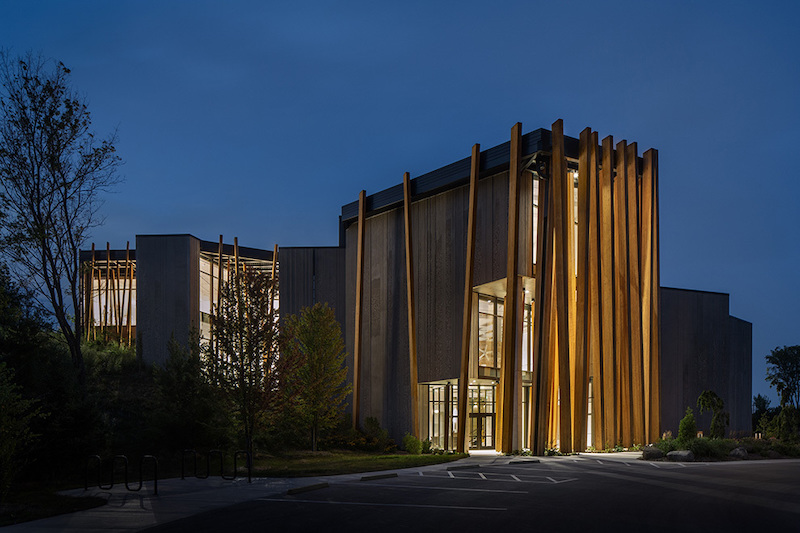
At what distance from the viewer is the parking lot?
10.0 m

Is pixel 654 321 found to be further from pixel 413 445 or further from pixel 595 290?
pixel 413 445

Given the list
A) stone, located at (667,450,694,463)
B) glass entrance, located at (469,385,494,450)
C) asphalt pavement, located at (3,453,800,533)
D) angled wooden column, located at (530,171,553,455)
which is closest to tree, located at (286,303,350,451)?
glass entrance, located at (469,385,494,450)

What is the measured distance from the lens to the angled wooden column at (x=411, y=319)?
29328 mm

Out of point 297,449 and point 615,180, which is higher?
point 615,180

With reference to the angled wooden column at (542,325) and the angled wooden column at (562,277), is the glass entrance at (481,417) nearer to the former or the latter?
the angled wooden column at (542,325)

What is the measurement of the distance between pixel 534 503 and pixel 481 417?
60.2ft

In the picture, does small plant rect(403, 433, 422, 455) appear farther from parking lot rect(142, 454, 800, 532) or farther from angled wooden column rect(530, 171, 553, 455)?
parking lot rect(142, 454, 800, 532)

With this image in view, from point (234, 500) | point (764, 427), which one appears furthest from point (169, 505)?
point (764, 427)

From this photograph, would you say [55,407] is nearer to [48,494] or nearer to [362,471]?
[48,494]

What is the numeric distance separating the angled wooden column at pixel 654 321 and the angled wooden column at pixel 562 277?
5522 millimetres

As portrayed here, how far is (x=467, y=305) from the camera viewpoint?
27.2 meters

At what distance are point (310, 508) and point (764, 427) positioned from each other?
29299 mm

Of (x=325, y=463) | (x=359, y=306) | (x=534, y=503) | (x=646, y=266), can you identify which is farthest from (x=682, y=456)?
(x=359, y=306)

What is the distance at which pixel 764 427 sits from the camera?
110ft
